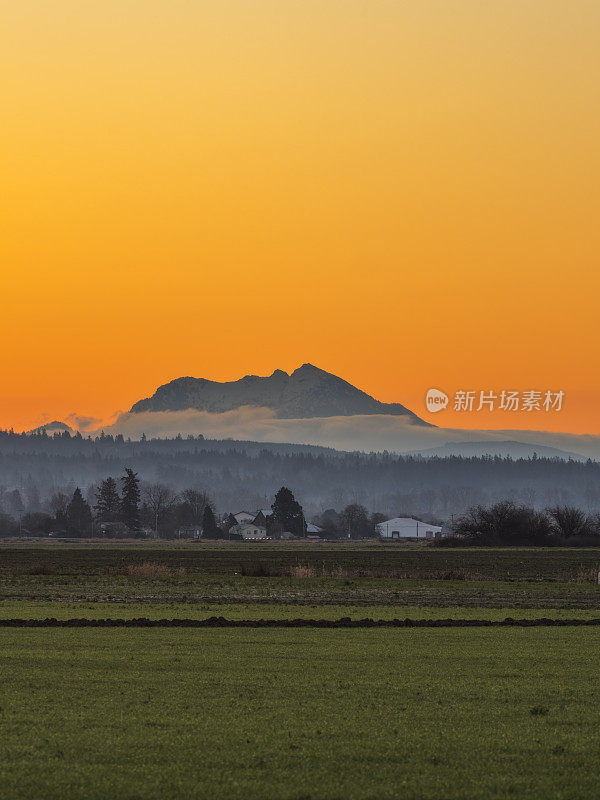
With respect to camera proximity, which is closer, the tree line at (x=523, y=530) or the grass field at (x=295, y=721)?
the grass field at (x=295, y=721)

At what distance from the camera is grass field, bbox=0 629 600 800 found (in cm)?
1374

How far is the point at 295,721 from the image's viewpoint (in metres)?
18.0

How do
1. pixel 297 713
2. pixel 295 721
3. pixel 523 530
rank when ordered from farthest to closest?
pixel 523 530, pixel 297 713, pixel 295 721

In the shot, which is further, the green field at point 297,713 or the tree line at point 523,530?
the tree line at point 523,530

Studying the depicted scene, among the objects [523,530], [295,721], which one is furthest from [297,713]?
[523,530]

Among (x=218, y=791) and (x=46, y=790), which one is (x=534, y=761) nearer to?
(x=218, y=791)

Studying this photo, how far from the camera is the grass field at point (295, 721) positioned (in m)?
13.7

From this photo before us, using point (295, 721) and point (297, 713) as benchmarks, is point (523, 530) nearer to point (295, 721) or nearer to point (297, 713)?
point (297, 713)

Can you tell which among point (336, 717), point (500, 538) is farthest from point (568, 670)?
point (500, 538)

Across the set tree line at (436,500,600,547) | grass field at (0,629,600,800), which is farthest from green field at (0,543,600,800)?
tree line at (436,500,600,547)

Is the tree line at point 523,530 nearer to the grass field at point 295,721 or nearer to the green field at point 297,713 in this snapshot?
the green field at point 297,713

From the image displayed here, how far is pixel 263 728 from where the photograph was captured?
17.2 meters

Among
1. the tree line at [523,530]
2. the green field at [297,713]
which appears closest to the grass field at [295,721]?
the green field at [297,713]

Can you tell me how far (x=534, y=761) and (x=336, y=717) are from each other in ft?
13.9
